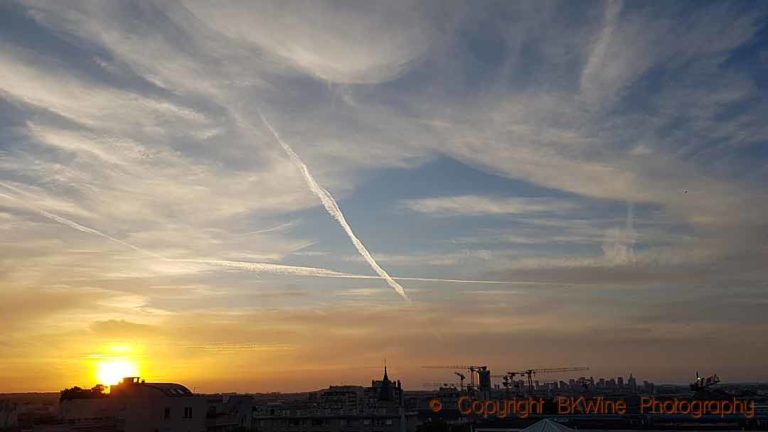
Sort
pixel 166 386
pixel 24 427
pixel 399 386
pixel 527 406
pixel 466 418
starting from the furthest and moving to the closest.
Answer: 1. pixel 399 386
2. pixel 466 418
3. pixel 527 406
4. pixel 166 386
5. pixel 24 427

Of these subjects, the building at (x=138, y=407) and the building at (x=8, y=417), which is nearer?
the building at (x=8, y=417)

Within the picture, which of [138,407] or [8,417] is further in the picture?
[138,407]

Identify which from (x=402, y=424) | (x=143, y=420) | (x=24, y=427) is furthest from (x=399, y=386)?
(x=24, y=427)

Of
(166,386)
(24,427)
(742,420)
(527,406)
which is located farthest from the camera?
(527,406)

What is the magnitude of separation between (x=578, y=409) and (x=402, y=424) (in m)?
44.7

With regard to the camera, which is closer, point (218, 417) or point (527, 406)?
point (218, 417)

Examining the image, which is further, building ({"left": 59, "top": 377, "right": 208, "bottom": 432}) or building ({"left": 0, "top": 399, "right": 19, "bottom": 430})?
building ({"left": 59, "top": 377, "right": 208, "bottom": 432})

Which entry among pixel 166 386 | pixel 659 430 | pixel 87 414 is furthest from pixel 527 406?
pixel 87 414

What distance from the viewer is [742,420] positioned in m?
91.9

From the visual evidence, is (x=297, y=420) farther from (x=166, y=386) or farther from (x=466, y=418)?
(x=466, y=418)

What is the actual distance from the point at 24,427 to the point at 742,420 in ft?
272

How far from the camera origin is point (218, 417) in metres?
74.1

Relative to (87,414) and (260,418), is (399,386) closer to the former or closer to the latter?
(260,418)

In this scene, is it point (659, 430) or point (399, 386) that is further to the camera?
point (399, 386)
